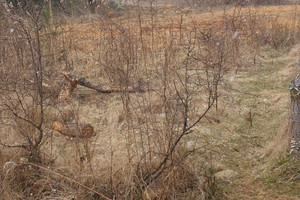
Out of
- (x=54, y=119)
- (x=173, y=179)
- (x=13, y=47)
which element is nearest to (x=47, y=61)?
(x=13, y=47)

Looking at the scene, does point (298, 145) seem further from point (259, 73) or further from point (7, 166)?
point (259, 73)

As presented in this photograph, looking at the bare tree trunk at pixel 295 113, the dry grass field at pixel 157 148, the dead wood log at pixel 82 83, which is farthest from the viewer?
the dead wood log at pixel 82 83

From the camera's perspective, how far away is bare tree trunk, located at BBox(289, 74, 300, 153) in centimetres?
A: 353

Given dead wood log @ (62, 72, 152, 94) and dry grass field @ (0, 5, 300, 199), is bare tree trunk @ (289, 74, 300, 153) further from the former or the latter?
dead wood log @ (62, 72, 152, 94)

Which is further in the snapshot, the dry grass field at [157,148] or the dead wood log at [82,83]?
the dead wood log at [82,83]

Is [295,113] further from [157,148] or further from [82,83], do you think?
[82,83]

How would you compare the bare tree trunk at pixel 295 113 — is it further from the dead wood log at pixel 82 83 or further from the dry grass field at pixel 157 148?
the dead wood log at pixel 82 83

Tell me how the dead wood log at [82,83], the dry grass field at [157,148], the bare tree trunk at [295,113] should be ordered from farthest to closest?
the dead wood log at [82,83]
the bare tree trunk at [295,113]
the dry grass field at [157,148]

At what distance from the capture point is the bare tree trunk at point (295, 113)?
353 cm

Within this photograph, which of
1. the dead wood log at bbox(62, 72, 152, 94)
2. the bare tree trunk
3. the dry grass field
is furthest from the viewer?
the dead wood log at bbox(62, 72, 152, 94)

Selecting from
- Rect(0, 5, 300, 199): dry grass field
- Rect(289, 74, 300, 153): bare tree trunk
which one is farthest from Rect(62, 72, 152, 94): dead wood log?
Rect(289, 74, 300, 153): bare tree trunk

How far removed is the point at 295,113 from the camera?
11.7ft

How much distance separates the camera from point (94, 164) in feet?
11.4

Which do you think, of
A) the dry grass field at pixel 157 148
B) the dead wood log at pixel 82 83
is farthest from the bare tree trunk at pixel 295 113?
the dead wood log at pixel 82 83
